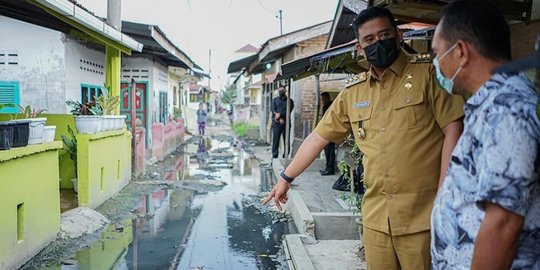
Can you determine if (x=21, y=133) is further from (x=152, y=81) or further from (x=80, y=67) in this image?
(x=152, y=81)

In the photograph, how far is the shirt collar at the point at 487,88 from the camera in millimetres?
1478

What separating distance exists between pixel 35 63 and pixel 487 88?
860 cm

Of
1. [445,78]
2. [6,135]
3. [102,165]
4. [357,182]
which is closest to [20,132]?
[6,135]

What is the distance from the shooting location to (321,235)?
590 cm

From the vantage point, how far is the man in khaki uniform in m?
2.21

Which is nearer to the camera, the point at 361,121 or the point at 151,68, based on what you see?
the point at 361,121

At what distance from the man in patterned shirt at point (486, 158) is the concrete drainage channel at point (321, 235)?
10.4 feet

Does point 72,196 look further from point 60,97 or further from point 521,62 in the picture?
point 521,62

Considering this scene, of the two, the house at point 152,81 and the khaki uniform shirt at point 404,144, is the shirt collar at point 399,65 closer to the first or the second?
the khaki uniform shirt at point 404,144

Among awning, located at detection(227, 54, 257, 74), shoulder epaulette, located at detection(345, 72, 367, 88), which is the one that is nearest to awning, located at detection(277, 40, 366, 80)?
shoulder epaulette, located at detection(345, 72, 367, 88)

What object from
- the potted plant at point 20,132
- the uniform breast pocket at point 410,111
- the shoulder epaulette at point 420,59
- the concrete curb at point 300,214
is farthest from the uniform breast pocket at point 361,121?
the potted plant at point 20,132

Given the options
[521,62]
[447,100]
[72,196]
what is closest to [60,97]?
[72,196]

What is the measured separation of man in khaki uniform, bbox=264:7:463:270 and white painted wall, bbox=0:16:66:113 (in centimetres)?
760

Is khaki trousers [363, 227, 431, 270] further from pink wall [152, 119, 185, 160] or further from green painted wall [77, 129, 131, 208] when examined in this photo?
pink wall [152, 119, 185, 160]
